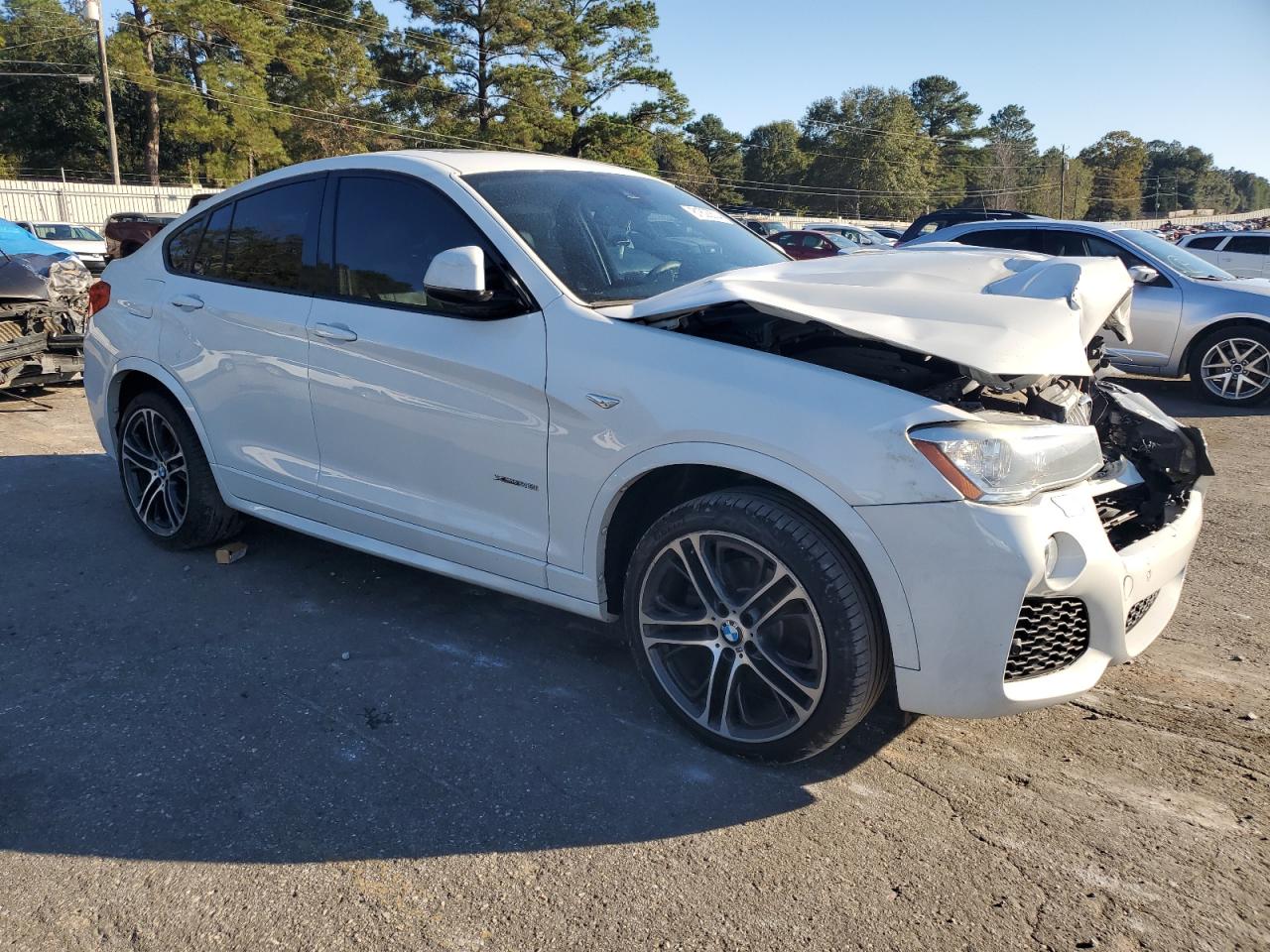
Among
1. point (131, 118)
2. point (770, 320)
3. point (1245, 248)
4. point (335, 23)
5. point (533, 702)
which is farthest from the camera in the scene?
point (131, 118)

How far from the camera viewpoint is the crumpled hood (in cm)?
260

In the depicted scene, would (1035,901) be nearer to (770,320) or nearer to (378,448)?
(770,320)

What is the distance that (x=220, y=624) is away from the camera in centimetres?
397

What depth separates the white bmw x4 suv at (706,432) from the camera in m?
2.54

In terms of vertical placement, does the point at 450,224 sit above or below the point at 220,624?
above

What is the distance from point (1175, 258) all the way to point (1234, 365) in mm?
1350

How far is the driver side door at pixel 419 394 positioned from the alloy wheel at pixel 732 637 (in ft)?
1.63

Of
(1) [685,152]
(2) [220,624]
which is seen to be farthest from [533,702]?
(1) [685,152]

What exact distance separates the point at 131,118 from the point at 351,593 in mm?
61277

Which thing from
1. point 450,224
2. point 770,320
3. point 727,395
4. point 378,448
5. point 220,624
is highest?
point 450,224

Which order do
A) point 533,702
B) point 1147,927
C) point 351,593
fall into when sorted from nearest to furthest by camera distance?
point 1147,927 < point 533,702 < point 351,593

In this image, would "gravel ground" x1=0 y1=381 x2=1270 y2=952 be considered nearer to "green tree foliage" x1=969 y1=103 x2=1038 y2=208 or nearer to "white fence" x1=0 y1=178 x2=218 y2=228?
"white fence" x1=0 y1=178 x2=218 y2=228

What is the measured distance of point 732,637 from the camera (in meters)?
2.90

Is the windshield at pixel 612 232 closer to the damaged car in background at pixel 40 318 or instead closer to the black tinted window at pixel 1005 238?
the damaged car in background at pixel 40 318
